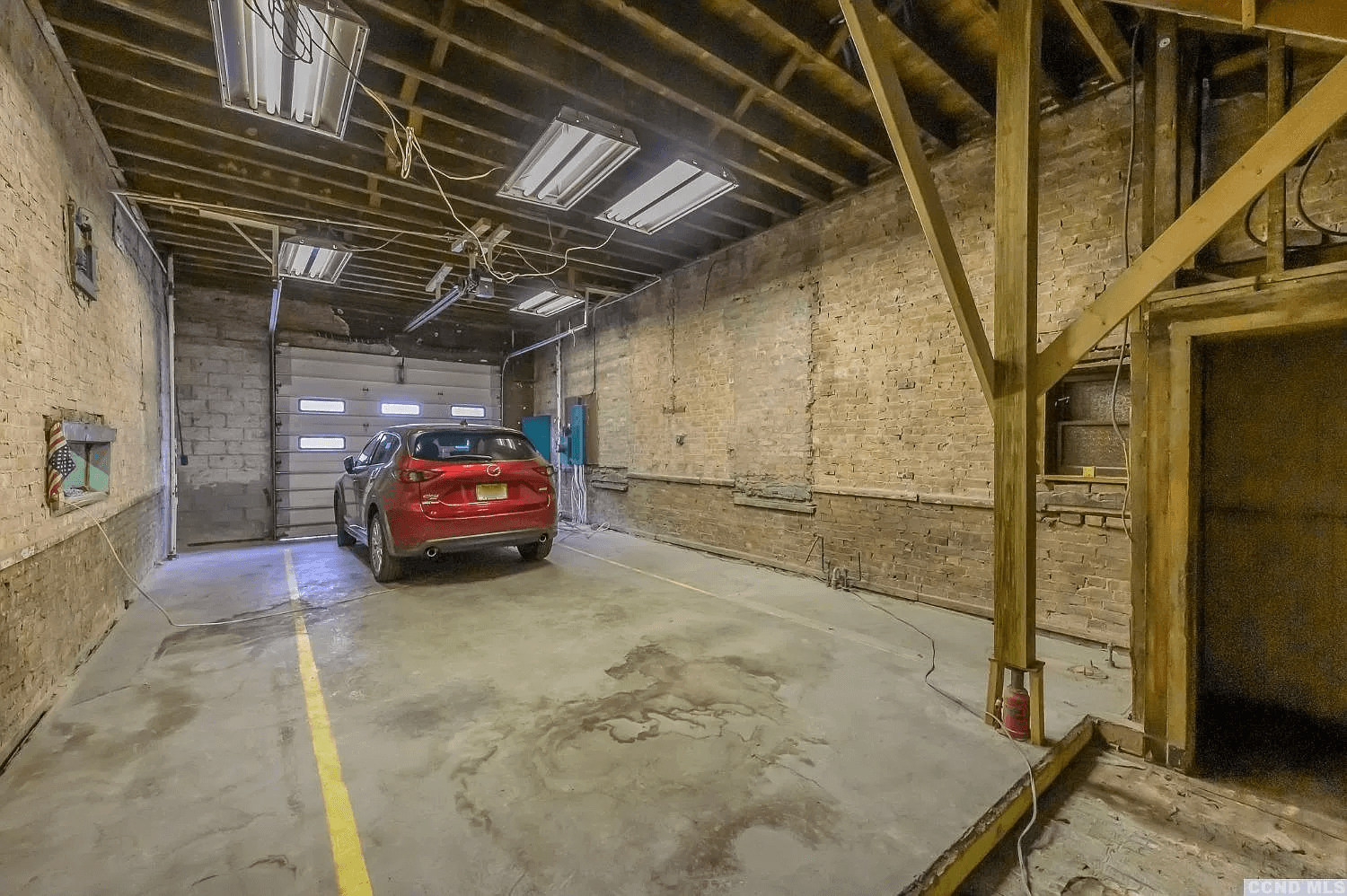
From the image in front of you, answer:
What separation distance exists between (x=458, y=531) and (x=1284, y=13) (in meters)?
5.73

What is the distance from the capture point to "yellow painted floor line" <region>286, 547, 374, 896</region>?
5.44 ft

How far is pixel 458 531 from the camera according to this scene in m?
5.09

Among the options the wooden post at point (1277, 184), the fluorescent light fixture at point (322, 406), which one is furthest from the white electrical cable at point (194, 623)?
the wooden post at point (1277, 184)

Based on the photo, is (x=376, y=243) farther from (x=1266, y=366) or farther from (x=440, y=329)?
(x=1266, y=366)

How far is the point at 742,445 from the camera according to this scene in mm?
6516

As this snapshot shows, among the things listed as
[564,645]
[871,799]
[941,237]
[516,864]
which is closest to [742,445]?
[564,645]

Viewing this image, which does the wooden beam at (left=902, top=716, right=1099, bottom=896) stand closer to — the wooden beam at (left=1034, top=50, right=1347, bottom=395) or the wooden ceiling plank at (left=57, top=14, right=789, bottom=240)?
the wooden beam at (left=1034, top=50, right=1347, bottom=395)

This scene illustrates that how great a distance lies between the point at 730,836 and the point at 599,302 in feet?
27.0

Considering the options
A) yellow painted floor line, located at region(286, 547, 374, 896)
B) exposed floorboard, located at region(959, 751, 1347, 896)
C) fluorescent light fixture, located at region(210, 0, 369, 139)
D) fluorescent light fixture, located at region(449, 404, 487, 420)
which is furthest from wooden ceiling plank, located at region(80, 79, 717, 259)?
exposed floorboard, located at region(959, 751, 1347, 896)

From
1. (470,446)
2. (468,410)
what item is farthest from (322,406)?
(470,446)

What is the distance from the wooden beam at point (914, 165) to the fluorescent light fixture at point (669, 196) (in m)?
2.19

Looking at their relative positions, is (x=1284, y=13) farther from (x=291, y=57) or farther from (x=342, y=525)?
(x=342, y=525)

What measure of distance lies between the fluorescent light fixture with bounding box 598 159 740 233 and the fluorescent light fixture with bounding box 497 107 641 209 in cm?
50

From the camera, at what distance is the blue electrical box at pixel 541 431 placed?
422 inches
